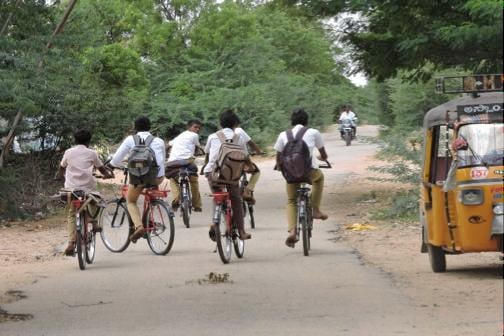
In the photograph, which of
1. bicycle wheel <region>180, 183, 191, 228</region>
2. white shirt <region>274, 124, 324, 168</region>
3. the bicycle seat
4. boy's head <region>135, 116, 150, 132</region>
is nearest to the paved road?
the bicycle seat

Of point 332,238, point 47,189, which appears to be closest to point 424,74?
point 332,238

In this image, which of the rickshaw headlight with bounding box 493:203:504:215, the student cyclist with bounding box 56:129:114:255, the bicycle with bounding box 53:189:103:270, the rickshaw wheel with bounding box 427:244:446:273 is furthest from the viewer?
the student cyclist with bounding box 56:129:114:255

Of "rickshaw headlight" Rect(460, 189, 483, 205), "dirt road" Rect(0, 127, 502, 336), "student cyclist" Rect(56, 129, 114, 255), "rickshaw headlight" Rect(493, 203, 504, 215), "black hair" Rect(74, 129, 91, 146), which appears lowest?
"dirt road" Rect(0, 127, 502, 336)

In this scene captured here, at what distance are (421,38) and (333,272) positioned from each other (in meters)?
6.01

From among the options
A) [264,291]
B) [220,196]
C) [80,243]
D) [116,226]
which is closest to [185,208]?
[116,226]

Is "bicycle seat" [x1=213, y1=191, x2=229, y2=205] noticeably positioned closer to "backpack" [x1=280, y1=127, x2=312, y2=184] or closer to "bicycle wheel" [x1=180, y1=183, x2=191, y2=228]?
"backpack" [x1=280, y1=127, x2=312, y2=184]

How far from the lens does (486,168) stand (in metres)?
10.6

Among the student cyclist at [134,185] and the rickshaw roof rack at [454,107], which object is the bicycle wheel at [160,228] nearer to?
the student cyclist at [134,185]

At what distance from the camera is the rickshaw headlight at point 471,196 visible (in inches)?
408

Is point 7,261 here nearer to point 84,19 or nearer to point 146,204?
point 146,204

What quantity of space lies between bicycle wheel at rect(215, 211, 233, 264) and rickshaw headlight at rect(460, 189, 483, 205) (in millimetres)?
3451

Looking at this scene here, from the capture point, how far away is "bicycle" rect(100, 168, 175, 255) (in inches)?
548

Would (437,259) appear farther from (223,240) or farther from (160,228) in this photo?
(160,228)

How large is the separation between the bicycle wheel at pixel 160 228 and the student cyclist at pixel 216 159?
0.76 metres
